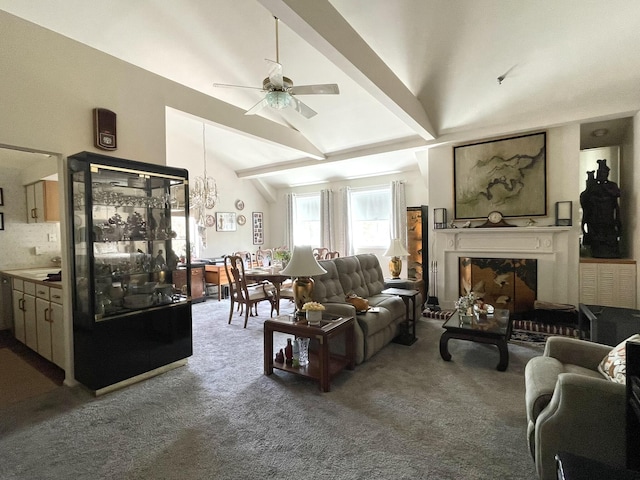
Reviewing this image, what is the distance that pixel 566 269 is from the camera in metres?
4.48

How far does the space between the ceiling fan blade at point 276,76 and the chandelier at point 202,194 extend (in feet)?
10.9

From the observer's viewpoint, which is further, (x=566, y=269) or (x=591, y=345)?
(x=566, y=269)

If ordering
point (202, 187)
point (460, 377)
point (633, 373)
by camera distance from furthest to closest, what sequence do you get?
1. point (202, 187)
2. point (460, 377)
3. point (633, 373)

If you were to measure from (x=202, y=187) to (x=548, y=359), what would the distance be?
578cm

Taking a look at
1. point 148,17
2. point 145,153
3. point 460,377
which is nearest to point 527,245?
point 460,377

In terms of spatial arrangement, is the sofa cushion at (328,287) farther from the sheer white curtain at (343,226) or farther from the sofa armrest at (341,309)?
the sheer white curtain at (343,226)

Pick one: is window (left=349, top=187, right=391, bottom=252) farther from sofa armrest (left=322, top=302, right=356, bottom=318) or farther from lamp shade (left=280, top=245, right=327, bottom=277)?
lamp shade (left=280, top=245, right=327, bottom=277)

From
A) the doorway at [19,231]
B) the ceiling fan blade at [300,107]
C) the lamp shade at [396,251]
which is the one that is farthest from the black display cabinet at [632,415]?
the doorway at [19,231]

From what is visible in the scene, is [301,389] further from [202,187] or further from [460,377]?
[202,187]

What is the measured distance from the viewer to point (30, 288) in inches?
134

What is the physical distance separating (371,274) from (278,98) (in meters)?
2.54

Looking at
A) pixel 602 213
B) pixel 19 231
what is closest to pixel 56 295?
pixel 19 231

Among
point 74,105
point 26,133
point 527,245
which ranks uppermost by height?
point 74,105

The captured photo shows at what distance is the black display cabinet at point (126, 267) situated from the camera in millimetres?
2619
